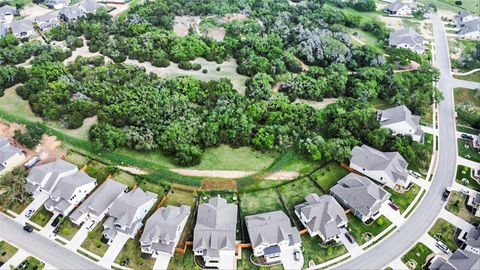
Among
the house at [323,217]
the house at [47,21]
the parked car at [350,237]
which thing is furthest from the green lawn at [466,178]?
the house at [47,21]

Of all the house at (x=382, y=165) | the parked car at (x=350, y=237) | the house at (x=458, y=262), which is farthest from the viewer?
the house at (x=382, y=165)

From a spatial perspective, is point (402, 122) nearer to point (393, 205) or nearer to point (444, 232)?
point (393, 205)

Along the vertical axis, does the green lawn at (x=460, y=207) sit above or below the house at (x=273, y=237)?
above

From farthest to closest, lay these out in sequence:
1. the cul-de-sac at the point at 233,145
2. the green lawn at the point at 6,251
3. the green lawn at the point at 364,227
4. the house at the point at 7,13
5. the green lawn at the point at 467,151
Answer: the house at the point at 7,13, the green lawn at the point at 467,151, the green lawn at the point at 364,227, the cul-de-sac at the point at 233,145, the green lawn at the point at 6,251

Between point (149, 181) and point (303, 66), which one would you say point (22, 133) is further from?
point (303, 66)

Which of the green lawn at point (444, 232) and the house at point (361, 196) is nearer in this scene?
the green lawn at point (444, 232)

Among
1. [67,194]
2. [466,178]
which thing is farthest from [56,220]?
[466,178]

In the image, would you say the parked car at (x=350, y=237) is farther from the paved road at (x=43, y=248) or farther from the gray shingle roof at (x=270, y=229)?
the paved road at (x=43, y=248)

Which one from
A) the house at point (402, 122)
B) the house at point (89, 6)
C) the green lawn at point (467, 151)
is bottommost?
the house at point (89, 6)
